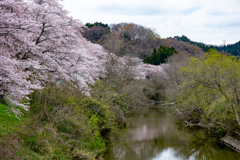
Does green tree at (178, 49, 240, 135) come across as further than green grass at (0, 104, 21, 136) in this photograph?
Yes

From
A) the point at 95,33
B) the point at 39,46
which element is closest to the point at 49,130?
the point at 39,46

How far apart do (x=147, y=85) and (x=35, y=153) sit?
32676 millimetres

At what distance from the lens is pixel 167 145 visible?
16750 mm

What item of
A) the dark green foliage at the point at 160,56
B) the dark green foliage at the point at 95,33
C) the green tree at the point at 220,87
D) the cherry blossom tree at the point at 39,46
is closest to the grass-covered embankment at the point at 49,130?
the cherry blossom tree at the point at 39,46

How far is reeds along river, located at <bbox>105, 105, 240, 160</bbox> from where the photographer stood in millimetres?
14102

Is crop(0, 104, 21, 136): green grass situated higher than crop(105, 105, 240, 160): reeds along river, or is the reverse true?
crop(0, 104, 21, 136): green grass

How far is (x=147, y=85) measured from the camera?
128 feet

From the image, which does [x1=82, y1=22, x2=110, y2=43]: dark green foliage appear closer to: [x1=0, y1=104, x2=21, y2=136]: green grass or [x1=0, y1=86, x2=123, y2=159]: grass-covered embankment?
[x1=0, y1=86, x2=123, y2=159]: grass-covered embankment

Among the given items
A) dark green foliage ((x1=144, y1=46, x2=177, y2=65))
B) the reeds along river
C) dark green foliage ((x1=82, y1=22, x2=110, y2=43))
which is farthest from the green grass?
dark green foliage ((x1=82, y1=22, x2=110, y2=43))

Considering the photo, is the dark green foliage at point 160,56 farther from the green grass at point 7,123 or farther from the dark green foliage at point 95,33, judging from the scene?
the green grass at point 7,123

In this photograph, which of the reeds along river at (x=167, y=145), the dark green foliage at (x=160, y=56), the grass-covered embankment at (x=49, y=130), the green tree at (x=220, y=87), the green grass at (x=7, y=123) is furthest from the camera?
the dark green foliage at (x=160, y=56)

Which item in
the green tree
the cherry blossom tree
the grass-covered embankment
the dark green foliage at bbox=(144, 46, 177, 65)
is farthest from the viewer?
the dark green foliage at bbox=(144, 46, 177, 65)

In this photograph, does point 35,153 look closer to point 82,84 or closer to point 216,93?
point 82,84

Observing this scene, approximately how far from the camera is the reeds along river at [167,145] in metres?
14.1
